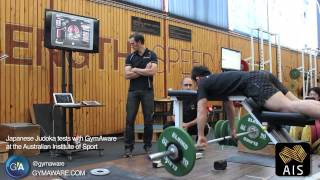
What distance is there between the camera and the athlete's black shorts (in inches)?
112

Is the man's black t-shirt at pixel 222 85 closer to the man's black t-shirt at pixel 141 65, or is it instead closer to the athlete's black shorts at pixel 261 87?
the athlete's black shorts at pixel 261 87

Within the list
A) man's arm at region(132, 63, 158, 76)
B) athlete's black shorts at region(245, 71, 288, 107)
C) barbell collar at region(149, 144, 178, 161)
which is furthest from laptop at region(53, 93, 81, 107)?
athlete's black shorts at region(245, 71, 288, 107)

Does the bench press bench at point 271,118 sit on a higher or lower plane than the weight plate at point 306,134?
higher

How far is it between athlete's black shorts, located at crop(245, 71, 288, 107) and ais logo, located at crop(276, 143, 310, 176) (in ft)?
3.44

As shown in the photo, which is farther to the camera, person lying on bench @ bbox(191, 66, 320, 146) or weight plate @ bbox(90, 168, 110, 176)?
weight plate @ bbox(90, 168, 110, 176)

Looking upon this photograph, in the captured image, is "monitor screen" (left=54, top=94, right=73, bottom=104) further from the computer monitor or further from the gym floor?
the gym floor

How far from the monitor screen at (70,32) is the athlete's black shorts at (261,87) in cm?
240

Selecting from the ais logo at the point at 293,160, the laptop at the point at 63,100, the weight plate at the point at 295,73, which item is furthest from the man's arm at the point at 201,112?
the weight plate at the point at 295,73

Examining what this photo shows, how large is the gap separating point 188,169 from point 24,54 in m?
3.28

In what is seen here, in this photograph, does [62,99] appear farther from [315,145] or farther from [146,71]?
[315,145]

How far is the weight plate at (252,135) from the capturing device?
149 inches

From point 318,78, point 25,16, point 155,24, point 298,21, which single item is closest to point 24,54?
point 25,16

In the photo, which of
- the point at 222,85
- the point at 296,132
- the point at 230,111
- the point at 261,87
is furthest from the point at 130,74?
the point at 296,132

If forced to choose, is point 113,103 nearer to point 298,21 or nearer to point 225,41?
point 225,41
